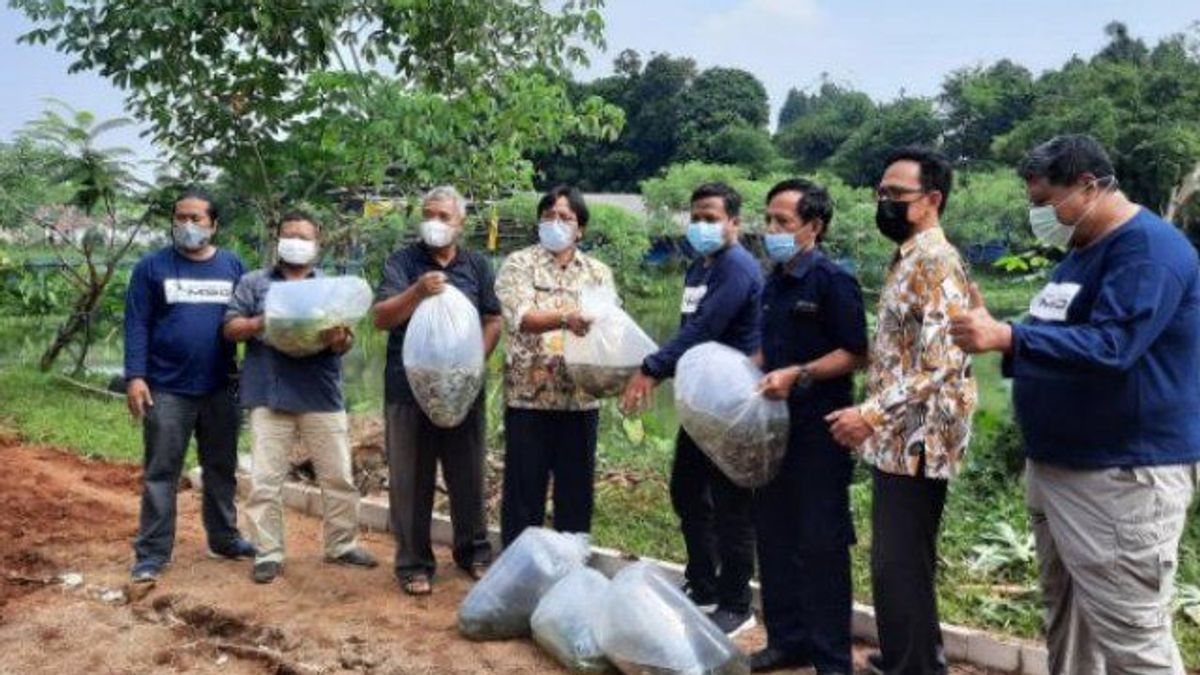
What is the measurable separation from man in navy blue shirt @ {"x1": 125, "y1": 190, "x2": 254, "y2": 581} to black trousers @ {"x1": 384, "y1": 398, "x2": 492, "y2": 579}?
878mm

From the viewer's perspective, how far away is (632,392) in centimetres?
400

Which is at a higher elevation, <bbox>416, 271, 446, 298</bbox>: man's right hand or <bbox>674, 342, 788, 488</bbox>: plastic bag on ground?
<bbox>416, 271, 446, 298</bbox>: man's right hand

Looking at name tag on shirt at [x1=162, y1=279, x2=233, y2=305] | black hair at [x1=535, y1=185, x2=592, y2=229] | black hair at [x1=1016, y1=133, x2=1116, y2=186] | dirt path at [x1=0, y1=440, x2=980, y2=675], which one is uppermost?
black hair at [x1=1016, y1=133, x2=1116, y2=186]

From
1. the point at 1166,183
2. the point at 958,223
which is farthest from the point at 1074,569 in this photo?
the point at 958,223

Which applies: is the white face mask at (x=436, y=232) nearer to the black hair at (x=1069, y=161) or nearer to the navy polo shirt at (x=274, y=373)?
the navy polo shirt at (x=274, y=373)

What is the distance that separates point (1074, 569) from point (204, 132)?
5.96 metres

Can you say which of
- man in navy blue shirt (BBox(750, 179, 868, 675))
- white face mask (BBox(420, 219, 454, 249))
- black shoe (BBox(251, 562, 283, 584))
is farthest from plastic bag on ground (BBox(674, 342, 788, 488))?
black shoe (BBox(251, 562, 283, 584))

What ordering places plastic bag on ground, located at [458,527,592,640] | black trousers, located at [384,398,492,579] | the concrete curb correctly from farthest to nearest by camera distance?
1. black trousers, located at [384,398,492,579]
2. plastic bag on ground, located at [458,527,592,640]
3. the concrete curb

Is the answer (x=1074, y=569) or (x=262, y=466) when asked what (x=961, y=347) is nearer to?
(x=1074, y=569)

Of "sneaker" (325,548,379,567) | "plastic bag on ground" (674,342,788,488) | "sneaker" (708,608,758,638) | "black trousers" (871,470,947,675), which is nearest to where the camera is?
"black trousers" (871,470,947,675)

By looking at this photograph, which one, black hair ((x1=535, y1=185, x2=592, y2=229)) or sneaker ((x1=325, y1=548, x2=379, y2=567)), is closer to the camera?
black hair ((x1=535, y1=185, x2=592, y2=229))

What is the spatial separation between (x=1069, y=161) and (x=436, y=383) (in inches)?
94.2

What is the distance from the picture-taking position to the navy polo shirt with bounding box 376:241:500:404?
446 centimetres

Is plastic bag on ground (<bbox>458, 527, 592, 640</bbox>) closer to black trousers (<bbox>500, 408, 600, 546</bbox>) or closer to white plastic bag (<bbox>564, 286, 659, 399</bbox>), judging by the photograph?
black trousers (<bbox>500, 408, 600, 546</bbox>)
